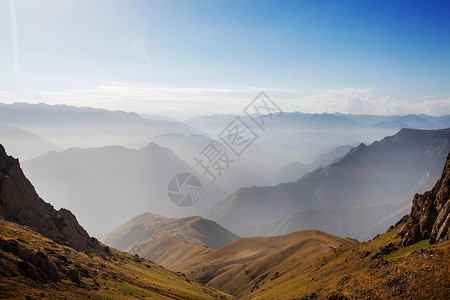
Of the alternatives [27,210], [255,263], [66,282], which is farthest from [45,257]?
[255,263]

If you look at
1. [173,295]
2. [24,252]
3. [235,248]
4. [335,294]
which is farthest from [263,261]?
[24,252]

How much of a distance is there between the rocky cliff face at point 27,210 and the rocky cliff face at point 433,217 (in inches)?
2440

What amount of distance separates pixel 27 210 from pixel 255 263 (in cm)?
9253

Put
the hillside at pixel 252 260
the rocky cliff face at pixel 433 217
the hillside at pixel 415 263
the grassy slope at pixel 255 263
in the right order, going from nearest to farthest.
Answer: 1. the hillside at pixel 415 263
2. the rocky cliff face at pixel 433 217
3. the grassy slope at pixel 255 263
4. the hillside at pixel 252 260

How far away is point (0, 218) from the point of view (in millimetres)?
45500

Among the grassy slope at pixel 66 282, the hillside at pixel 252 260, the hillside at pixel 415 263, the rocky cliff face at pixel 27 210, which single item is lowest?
the hillside at pixel 252 260

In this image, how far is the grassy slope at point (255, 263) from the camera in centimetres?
10581

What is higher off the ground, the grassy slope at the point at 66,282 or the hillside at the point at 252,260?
the grassy slope at the point at 66,282

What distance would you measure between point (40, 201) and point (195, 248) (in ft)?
472

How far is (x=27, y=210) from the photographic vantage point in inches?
2140

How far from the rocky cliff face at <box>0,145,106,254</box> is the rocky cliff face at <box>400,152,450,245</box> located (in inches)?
2440

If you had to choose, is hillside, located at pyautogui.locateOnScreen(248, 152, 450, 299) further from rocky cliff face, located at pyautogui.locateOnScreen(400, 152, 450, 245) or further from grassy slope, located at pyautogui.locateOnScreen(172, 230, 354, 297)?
grassy slope, located at pyautogui.locateOnScreen(172, 230, 354, 297)

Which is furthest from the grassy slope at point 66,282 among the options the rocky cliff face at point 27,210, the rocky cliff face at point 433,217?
the rocky cliff face at point 433,217

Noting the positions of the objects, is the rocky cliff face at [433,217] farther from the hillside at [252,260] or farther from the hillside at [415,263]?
the hillside at [252,260]
